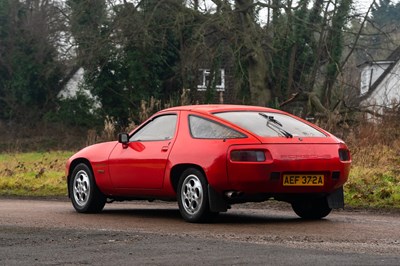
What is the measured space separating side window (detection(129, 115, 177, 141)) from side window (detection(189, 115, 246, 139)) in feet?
1.11

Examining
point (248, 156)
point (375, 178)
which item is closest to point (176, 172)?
point (248, 156)

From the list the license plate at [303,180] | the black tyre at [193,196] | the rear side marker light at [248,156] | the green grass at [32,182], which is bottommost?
the green grass at [32,182]

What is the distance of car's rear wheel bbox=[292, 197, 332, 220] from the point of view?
12.2 meters

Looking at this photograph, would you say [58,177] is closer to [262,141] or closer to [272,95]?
[262,141]

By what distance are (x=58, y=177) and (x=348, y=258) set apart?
14295mm

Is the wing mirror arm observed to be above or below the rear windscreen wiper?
below

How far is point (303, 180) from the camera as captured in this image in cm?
1134

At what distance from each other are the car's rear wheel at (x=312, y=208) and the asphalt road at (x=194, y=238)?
4.6 inches

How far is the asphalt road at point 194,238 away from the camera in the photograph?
7930mm

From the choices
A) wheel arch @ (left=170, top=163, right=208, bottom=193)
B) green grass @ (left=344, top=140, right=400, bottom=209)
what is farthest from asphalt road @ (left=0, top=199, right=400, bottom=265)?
green grass @ (left=344, top=140, right=400, bottom=209)

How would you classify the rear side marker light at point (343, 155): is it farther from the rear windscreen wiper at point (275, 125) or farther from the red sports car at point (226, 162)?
the rear windscreen wiper at point (275, 125)

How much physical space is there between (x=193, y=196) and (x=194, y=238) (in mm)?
1929

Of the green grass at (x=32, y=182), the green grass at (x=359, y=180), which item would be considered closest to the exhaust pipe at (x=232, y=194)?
the green grass at (x=359, y=180)

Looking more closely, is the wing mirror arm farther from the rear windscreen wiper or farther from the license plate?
the license plate
